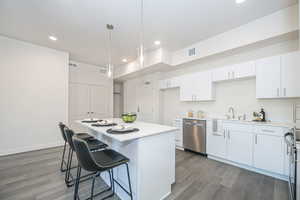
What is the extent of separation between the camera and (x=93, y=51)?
13.6ft

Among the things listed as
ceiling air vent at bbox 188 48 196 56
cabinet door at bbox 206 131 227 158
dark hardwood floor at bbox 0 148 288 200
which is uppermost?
ceiling air vent at bbox 188 48 196 56

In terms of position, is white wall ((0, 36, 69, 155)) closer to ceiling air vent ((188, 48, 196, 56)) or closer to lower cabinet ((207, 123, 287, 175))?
ceiling air vent ((188, 48, 196, 56))

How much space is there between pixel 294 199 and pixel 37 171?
13.9 ft

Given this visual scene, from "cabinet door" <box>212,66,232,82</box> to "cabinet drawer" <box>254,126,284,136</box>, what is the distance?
1265 millimetres

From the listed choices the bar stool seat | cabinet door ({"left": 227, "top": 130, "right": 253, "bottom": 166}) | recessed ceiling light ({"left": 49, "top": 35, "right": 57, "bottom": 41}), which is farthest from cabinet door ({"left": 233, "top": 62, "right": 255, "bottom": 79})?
recessed ceiling light ({"left": 49, "top": 35, "right": 57, "bottom": 41})

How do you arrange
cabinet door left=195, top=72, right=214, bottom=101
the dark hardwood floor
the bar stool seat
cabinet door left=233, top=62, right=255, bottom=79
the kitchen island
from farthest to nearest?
cabinet door left=195, top=72, right=214, bottom=101, cabinet door left=233, top=62, right=255, bottom=79, the dark hardwood floor, the kitchen island, the bar stool seat

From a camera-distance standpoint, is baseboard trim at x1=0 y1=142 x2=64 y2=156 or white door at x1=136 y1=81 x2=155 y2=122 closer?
baseboard trim at x1=0 y1=142 x2=64 y2=156

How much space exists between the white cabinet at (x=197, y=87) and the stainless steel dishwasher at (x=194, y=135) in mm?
712

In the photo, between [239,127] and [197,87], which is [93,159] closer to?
[239,127]

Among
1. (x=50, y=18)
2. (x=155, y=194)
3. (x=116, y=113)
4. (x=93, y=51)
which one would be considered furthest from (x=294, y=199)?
(x=116, y=113)

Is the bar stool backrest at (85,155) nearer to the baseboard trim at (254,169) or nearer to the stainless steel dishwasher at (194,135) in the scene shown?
the stainless steel dishwasher at (194,135)

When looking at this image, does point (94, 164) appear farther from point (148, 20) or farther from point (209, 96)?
point (209, 96)

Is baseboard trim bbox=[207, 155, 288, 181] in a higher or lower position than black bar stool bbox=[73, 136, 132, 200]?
lower

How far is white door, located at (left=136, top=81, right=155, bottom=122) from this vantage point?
495 centimetres
